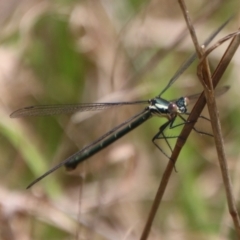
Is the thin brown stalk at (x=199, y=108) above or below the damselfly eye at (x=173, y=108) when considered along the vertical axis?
below

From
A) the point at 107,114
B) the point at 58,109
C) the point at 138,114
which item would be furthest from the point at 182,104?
the point at 107,114

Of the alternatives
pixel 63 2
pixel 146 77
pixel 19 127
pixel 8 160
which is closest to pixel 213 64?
pixel 146 77

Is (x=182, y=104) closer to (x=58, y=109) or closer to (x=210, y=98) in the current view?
(x=58, y=109)

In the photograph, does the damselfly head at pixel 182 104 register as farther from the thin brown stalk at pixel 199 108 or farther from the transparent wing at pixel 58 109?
the thin brown stalk at pixel 199 108

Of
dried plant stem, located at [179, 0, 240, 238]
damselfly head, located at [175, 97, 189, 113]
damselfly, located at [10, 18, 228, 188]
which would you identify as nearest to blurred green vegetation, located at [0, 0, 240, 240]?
damselfly, located at [10, 18, 228, 188]

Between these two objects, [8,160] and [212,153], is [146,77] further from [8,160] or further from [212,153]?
[8,160]

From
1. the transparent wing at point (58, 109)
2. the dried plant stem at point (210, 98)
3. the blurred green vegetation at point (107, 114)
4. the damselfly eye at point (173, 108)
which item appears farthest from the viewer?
the blurred green vegetation at point (107, 114)

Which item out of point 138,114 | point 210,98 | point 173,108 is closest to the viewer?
point 210,98

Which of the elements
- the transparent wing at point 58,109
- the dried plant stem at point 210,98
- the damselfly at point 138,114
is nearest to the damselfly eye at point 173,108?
the damselfly at point 138,114

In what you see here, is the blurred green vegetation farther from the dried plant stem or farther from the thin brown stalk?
the dried plant stem
